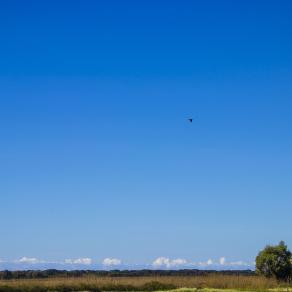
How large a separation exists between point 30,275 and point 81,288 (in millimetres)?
53613

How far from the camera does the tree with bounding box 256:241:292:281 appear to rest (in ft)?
246

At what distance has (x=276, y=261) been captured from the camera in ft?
246

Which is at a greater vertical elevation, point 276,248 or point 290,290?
point 276,248

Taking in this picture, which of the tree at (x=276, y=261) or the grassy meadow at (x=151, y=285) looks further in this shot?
the tree at (x=276, y=261)

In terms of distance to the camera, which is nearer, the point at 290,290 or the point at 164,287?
the point at 290,290

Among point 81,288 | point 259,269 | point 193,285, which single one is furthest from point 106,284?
point 259,269

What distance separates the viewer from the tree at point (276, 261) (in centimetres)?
7512

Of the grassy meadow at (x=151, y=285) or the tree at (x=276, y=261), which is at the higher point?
the tree at (x=276, y=261)

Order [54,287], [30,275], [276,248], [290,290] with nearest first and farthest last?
[290,290], [54,287], [276,248], [30,275]

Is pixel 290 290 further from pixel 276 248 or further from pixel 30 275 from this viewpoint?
pixel 30 275

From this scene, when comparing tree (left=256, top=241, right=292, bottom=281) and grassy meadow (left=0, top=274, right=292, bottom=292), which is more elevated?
tree (left=256, top=241, right=292, bottom=281)

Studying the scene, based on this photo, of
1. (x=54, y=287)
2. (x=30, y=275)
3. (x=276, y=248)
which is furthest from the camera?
(x=30, y=275)

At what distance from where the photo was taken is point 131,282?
78.2 metres

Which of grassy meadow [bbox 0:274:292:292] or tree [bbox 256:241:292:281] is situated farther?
tree [bbox 256:241:292:281]
